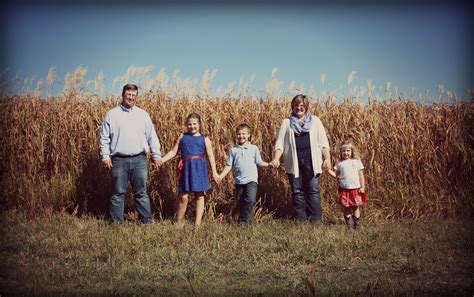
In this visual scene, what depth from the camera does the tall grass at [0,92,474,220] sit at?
21.0ft

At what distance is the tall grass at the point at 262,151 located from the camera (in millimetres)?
6395

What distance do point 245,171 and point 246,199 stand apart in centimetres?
37

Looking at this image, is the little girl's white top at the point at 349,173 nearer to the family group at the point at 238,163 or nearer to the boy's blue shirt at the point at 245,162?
→ the family group at the point at 238,163

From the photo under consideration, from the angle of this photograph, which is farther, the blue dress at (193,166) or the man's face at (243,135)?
the man's face at (243,135)

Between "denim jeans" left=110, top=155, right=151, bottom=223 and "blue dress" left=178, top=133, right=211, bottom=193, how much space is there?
550 mm

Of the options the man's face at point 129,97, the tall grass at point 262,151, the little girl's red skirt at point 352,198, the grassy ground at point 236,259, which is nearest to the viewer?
the grassy ground at point 236,259

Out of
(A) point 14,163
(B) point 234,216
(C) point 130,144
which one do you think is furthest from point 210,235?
(A) point 14,163

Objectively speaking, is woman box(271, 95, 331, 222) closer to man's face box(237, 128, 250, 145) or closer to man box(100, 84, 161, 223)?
man's face box(237, 128, 250, 145)

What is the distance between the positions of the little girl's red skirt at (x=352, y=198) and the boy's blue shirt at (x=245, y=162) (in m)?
1.17

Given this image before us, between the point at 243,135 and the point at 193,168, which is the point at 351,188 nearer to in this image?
the point at 243,135

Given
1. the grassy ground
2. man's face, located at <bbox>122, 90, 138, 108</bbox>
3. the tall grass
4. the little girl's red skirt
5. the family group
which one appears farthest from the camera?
the tall grass

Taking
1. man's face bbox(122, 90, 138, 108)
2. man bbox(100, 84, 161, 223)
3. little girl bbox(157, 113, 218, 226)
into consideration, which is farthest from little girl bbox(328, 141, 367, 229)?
man's face bbox(122, 90, 138, 108)

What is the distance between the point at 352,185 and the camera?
567cm

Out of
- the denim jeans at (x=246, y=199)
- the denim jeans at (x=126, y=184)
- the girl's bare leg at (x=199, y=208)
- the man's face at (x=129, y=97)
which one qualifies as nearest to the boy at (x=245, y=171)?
the denim jeans at (x=246, y=199)
